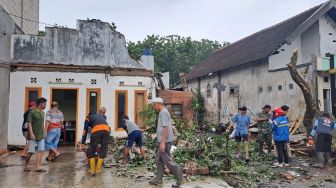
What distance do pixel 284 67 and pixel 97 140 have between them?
13.7 m

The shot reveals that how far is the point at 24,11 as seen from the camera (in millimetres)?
14281

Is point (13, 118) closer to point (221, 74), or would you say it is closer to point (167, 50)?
point (221, 74)

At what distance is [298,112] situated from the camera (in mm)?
16344

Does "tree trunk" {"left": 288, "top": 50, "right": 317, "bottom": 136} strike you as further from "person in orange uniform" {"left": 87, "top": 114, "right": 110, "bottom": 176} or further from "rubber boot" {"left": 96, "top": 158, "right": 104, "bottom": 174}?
"rubber boot" {"left": 96, "top": 158, "right": 104, "bottom": 174}

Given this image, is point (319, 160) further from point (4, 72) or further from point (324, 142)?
point (4, 72)

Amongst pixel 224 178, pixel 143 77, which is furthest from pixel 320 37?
pixel 224 178

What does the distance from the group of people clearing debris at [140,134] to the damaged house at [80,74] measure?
3087 millimetres

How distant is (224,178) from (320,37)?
13843 mm

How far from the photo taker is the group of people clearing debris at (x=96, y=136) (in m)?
6.21

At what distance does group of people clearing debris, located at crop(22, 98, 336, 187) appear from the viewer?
6289 mm

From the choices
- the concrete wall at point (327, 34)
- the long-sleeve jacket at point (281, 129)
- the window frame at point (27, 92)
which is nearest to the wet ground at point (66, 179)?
the long-sleeve jacket at point (281, 129)

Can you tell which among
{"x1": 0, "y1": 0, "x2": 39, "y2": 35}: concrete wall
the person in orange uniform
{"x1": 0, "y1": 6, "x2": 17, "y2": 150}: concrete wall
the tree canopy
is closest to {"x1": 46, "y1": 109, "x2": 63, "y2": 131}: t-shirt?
the person in orange uniform

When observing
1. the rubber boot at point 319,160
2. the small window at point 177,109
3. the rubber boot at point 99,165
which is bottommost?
the rubber boot at point 319,160

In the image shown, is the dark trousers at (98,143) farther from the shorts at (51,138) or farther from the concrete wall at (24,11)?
the concrete wall at (24,11)
